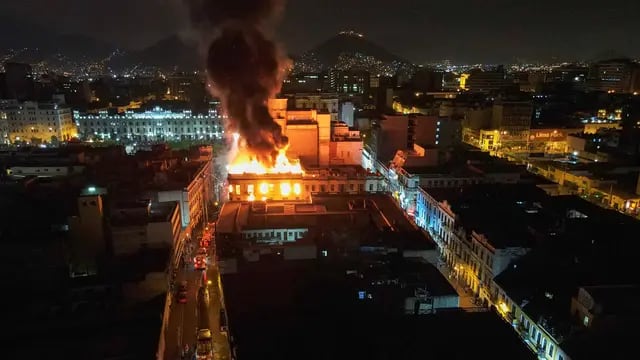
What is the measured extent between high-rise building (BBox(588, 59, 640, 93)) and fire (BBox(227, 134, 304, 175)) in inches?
4420

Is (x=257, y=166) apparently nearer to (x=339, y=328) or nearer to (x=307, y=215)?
(x=307, y=215)

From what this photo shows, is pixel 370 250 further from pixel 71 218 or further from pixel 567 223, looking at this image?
pixel 71 218

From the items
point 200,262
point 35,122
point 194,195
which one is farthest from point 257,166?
point 35,122

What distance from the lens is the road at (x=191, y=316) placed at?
1046 inches

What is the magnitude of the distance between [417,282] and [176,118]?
63.1m

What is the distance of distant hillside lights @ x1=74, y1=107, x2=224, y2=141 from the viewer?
79.9 meters

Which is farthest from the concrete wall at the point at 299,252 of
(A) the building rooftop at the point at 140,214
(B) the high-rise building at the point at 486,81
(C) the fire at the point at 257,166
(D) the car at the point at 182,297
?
(B) the high-rise building at the point at 486,81

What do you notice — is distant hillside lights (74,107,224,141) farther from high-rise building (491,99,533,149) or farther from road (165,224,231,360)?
road (165,224,231,360)

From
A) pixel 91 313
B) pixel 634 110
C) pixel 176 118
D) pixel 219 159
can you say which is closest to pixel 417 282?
pixel 91 313

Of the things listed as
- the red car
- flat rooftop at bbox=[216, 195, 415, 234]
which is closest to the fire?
flat rooftop at bbox=[216, 195, 415, 234]

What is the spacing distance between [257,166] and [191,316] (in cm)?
2033

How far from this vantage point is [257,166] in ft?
157

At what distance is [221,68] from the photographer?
4341 centimetres

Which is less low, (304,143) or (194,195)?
(304,143)
